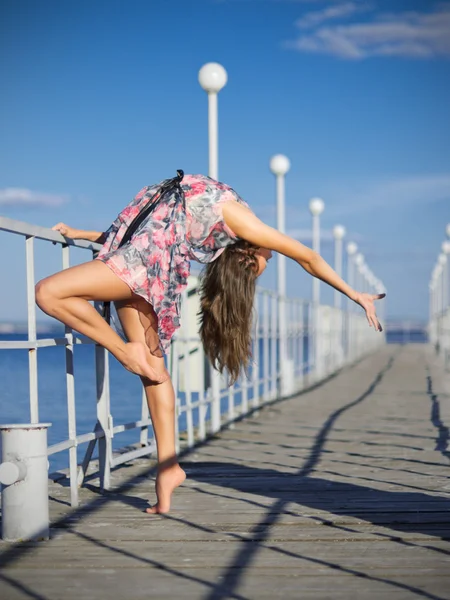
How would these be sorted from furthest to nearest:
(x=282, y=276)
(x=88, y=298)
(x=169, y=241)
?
1. (x=282, y=276)
2. (x=169, y=241)
3. (x=88, y=298)

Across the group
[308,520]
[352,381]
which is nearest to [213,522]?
[308,520]

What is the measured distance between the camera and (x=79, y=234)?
397cm

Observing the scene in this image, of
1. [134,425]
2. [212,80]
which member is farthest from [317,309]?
[134,425]

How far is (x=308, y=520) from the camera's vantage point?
11.7ft

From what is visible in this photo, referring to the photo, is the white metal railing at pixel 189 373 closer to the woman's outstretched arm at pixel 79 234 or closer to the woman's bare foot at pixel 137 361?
the woman's outstretched arm at pixel 79 234

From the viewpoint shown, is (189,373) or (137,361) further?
(189,373)

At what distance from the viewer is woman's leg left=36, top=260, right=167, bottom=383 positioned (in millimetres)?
3184

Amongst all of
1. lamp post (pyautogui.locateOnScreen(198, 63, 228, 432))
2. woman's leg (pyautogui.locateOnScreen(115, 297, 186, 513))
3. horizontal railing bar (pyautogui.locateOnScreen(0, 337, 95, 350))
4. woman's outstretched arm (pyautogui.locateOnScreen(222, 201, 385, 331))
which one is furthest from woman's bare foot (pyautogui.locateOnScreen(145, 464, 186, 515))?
lamp post (pyautogui.locateOnScreen(198, 63, 228, 432))

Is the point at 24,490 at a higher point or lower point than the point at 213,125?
lower

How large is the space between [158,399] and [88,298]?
0.59 metres

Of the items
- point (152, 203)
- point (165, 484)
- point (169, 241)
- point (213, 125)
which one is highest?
point (213, 125)

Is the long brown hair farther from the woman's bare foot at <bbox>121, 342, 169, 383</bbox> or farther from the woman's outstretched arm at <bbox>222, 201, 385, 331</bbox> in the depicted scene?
the woman's bare foot at <bbox>121, 342, 169, 383</bbox>

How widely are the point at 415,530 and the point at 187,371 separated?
2.97 m

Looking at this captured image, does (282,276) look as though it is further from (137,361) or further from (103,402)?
(137,361)
